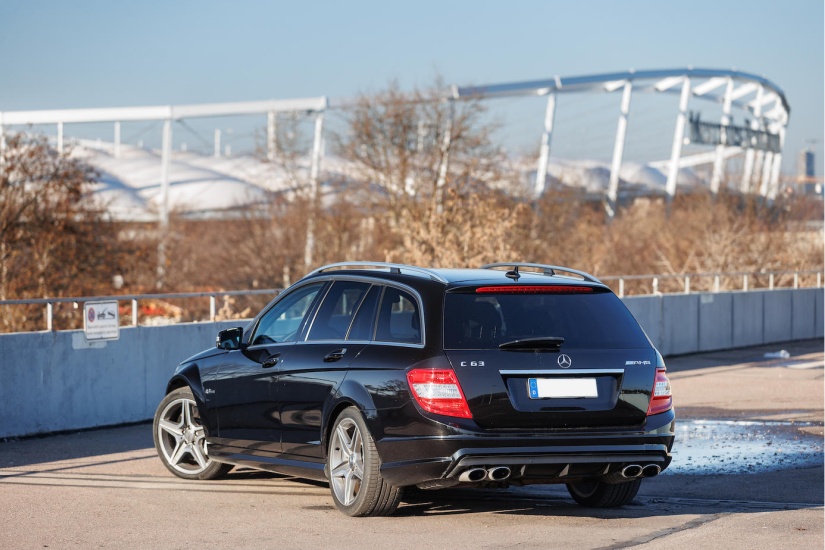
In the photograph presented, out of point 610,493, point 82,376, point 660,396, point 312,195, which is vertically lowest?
point 610,493

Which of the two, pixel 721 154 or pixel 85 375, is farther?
pixel 721 154

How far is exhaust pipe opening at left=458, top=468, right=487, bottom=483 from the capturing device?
286 inches

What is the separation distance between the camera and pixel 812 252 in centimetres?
4153

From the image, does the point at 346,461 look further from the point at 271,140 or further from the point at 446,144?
the point at 271,140

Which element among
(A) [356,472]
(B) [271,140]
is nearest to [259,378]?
(A) [356,472]

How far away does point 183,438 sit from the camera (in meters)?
9.80

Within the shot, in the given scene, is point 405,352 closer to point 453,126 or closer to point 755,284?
point 755,284

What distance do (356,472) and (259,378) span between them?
4.40 ft

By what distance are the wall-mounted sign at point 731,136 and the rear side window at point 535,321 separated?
5700 centimetres

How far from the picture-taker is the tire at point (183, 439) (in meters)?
9.67

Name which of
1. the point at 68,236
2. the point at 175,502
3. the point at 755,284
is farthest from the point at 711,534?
the point at 755,284

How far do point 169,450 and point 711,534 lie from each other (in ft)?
14.5

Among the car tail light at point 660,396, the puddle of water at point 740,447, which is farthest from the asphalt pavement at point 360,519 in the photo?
the car tail light at point 660,396

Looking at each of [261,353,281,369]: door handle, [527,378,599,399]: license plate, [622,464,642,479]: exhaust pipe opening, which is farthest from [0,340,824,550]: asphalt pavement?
[261,353,281,369]: door handle
